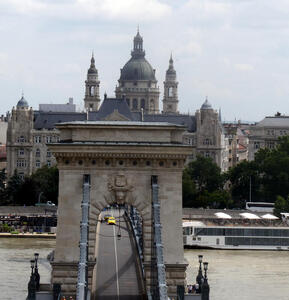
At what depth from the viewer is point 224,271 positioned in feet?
277

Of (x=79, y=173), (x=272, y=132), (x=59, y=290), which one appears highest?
(x=272, y=132)

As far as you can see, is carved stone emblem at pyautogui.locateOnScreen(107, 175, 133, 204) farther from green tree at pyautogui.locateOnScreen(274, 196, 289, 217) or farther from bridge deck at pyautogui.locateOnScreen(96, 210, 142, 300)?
green tree at pyautogui.locateOnScreen(274, 196, 289, 217)

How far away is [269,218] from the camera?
371 ft

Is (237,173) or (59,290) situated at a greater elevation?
(237,173)

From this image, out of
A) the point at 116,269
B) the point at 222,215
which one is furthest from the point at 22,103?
the point at 116,269

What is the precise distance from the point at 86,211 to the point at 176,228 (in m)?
4.30

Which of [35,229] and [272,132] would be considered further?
[272,132]

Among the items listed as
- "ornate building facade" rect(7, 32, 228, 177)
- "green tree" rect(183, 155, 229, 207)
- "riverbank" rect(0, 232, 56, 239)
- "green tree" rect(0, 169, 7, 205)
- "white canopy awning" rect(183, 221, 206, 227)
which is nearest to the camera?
"white canopy awning" rect(183, 221, 206, 227)

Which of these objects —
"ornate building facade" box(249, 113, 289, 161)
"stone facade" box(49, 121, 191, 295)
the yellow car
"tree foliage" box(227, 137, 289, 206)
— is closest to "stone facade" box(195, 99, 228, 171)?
"ornate building facade" box(249, 113, 289, 161)

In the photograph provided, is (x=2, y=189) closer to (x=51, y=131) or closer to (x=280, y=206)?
(x=51, y=131)

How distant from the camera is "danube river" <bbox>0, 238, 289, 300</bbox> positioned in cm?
7018

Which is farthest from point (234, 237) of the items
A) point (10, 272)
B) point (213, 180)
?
point (213, 180)

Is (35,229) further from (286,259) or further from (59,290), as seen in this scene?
(59,290)

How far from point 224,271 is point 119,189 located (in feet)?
118
